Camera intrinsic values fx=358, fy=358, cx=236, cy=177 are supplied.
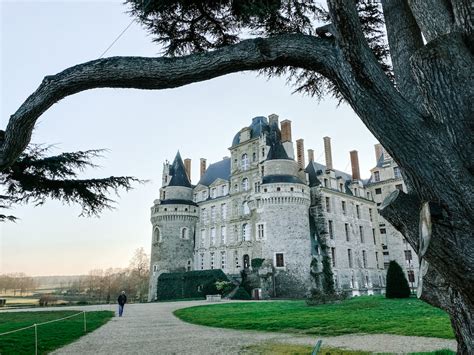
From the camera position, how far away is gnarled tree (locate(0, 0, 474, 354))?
2391 millimetres

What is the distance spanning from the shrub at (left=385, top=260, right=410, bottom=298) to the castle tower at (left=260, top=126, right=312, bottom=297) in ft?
31.3

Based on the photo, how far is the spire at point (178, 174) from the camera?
36.7 meters

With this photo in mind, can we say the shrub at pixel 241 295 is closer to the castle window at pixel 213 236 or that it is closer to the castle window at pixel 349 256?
the castle window at pixel 213 236

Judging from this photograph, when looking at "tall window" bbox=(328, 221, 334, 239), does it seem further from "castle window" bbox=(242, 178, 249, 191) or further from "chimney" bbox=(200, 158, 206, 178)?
"chimney" bbox=(200, 158, 206, 178)

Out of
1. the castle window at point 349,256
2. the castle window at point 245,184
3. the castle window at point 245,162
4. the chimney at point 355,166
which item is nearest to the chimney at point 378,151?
the chimney at point 355,166

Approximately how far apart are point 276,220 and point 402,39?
78.5 feet

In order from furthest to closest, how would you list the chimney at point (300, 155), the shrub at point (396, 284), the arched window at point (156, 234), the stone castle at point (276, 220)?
the arched window at point (156, 234)
the chimney at point (300, 155)
the stone castle at point (276, 220)
the shrub at point (396, 284)

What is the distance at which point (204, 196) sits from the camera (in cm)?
3694

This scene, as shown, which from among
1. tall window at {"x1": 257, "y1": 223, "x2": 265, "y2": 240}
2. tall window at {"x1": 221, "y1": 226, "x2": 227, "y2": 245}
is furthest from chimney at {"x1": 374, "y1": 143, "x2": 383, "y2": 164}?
tall window at {"x1": 221, "y1": 226, "x2": 227, "y2": 245}

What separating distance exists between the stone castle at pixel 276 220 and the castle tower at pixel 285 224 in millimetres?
73

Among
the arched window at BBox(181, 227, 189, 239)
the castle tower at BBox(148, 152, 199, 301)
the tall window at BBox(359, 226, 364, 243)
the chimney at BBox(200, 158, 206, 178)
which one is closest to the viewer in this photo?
the castle tower at BBox(148, 152, 199, 301)

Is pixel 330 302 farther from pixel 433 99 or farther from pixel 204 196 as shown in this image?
pixel 204 196

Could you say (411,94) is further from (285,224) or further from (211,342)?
(285,224)

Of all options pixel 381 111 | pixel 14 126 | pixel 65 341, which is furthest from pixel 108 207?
pixel 381 111
